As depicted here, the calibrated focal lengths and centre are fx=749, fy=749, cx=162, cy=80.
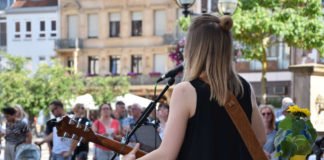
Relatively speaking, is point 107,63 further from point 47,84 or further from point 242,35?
point 242,35

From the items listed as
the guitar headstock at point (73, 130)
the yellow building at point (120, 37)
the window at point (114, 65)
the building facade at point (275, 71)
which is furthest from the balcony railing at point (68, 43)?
the guitar headstock at point (73, 130)

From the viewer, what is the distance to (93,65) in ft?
176

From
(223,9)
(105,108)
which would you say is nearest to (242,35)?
(223,9)

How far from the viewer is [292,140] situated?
5395 millimetres

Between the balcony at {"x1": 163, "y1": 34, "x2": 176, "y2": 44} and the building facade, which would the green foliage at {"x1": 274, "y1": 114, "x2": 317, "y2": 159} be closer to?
the building facade

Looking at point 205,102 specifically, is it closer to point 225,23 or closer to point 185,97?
point 185,97

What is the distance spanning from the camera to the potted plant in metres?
5.38

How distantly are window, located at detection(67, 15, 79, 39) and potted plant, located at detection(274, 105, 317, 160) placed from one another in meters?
48.6

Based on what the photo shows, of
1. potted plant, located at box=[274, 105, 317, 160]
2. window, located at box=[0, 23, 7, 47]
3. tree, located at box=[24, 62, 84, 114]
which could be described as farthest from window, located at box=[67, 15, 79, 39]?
potted plant, located at box=[274, 105, 317, 160]

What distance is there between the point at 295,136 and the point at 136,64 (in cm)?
4677

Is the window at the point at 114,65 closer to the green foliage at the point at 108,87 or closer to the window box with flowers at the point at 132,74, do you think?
the window box with flowers at the point at 132,74

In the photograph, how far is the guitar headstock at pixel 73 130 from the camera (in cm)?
449

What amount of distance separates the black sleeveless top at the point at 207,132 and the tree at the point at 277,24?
77.8 feet

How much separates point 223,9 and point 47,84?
3173cm
